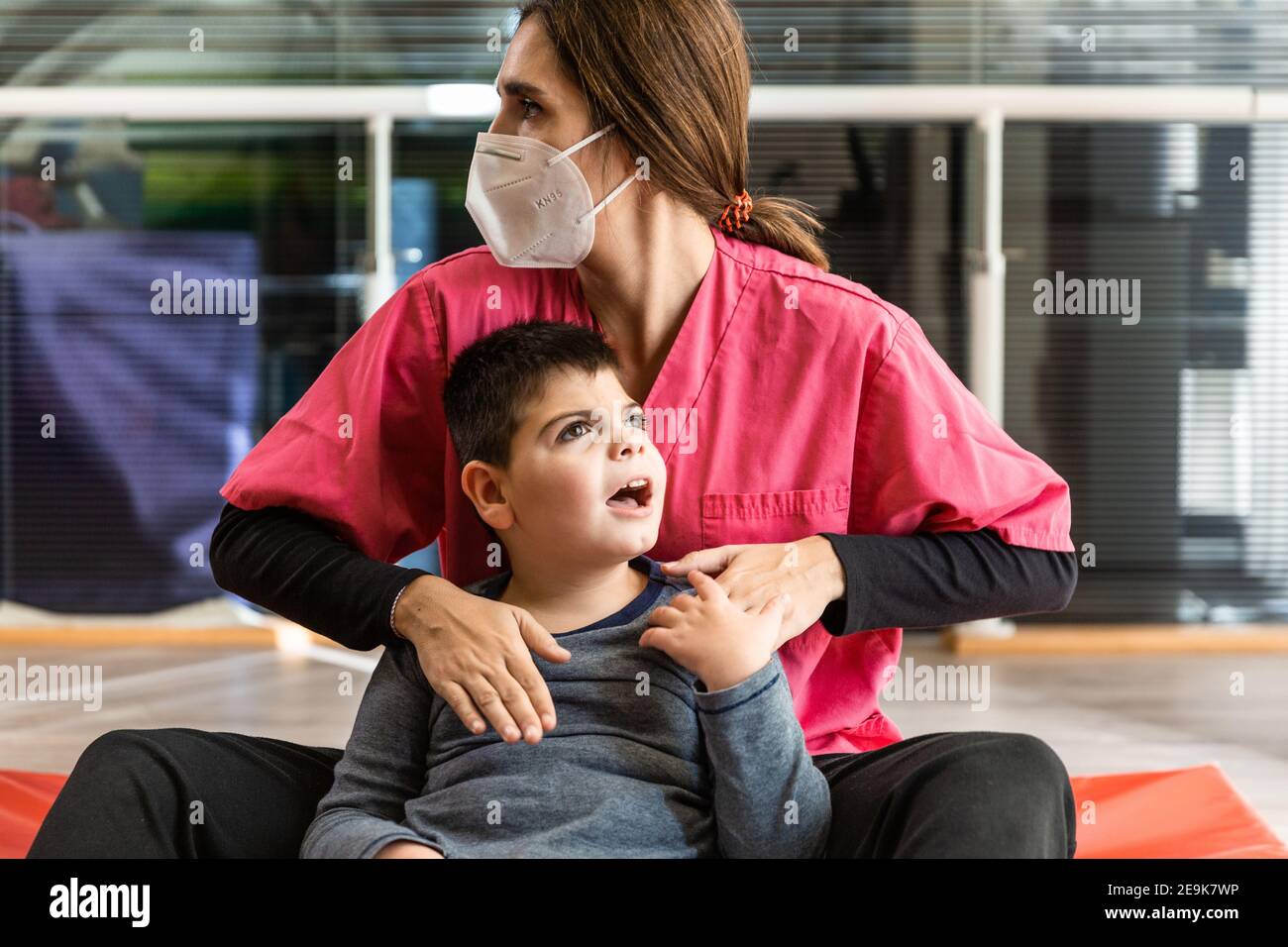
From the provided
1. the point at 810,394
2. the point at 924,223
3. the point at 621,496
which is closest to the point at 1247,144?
the point at 924,223

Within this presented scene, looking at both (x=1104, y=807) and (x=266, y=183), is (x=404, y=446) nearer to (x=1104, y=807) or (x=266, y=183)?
(x=1104, y=807)

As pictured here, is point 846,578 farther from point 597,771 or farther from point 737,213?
point 737,213

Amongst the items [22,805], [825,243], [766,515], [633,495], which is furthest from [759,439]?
[825,243]

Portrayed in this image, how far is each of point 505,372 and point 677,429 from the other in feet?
0.69

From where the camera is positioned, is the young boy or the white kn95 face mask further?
the white kn95 face mask

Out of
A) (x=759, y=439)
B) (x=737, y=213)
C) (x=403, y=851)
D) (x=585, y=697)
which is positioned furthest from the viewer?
(x=737, y=213)

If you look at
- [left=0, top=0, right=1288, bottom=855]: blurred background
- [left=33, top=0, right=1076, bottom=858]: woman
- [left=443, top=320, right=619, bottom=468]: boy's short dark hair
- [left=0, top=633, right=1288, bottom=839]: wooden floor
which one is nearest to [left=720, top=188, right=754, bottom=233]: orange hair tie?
[left=33, top=0, right=1076, bottom=858]: woman

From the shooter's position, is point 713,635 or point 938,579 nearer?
point 713,635

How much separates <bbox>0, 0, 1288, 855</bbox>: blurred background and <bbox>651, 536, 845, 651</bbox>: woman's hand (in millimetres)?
2756

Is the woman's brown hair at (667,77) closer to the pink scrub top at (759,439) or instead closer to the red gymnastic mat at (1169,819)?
the pink scrub top at (759,439)

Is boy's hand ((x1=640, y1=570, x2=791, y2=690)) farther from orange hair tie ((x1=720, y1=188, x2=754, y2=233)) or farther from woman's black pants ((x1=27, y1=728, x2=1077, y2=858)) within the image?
orange hair tie ((x1=720, y1=188, x2=754, y2=233))

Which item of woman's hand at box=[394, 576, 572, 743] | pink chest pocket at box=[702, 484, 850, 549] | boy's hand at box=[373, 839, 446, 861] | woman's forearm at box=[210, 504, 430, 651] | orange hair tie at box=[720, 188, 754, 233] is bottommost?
boy's hand at box=[373, 839, 446, 861]

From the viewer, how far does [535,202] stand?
4.69 ft

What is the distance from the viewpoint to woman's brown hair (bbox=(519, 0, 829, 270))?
1.32 metres
